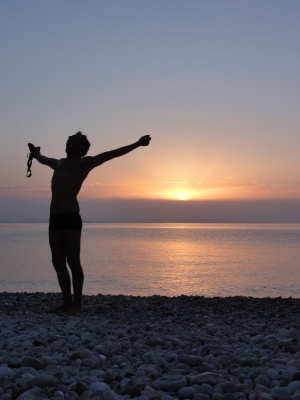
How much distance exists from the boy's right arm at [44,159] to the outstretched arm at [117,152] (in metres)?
0.70

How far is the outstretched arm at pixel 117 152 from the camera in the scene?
7.54 m

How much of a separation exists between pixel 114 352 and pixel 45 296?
5598mm

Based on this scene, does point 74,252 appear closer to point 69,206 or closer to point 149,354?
point 69,206

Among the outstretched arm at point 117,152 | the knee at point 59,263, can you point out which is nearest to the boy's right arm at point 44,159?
the outstretched arm at point 117,152

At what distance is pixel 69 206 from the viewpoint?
7965 millimetres

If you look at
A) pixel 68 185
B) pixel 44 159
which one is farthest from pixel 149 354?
pixel 44 159

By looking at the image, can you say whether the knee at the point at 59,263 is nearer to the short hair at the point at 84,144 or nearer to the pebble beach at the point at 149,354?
the pebble beach at the point at 149,354

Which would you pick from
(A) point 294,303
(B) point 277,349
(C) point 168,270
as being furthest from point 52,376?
(C) point 168,270

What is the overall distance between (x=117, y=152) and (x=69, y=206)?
1.02 m

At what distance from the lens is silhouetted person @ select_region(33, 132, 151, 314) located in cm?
793

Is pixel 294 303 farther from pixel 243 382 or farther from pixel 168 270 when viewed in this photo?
pixel 168 270

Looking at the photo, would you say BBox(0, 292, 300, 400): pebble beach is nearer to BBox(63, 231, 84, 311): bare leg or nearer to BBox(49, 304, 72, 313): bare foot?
BBox(49, 304, 72, 313): bare foot

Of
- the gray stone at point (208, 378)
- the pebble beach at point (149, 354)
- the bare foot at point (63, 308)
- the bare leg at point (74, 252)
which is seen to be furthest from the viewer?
the bare foot at point (63, 308)

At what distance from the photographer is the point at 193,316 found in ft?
26.6
